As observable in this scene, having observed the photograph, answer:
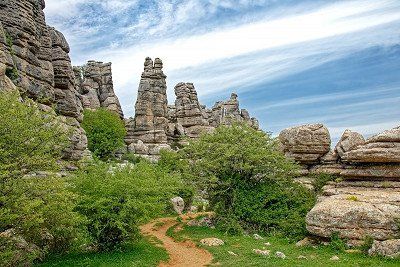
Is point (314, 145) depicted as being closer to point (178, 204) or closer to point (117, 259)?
point (178, 204)

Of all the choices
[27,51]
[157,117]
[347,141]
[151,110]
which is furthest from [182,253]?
[151,110]

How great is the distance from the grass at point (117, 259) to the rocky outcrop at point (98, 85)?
71.9 metres

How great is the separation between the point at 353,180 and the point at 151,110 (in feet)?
202

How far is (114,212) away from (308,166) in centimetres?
2209

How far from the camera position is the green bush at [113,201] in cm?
2224

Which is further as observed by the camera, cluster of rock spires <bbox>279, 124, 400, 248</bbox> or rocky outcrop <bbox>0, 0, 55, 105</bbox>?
rocky outcrop <bbox>0, 0, 55, 105</bbox>

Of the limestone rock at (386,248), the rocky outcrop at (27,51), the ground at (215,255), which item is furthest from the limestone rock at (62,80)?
the limestone rock at (386,248)

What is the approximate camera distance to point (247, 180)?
33688 mm

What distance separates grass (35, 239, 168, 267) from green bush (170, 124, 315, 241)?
8.28 metres

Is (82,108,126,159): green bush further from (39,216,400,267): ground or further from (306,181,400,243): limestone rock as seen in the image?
(306,181,400,243): limestone rock

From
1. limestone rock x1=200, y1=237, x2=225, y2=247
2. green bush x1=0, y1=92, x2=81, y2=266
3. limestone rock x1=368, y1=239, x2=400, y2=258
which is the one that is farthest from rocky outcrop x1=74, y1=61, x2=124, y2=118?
limestone rock x1=368, y1=239, x2=400, y2=258

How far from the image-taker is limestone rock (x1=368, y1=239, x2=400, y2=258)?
20.5 metres

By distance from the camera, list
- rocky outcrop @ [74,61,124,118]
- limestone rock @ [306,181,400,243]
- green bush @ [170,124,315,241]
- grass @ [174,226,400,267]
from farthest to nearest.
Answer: rocky outcrop @ [74,61,124,118] < green bush @ [170,124,315,241] < limestone rock @ [306,181,400,243] < grass @ [174,226,400,267]

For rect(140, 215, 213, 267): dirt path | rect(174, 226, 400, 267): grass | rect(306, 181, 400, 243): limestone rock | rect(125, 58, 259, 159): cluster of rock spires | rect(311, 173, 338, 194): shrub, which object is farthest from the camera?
rect(125, 58, 259, 159): cluster of rock spires
